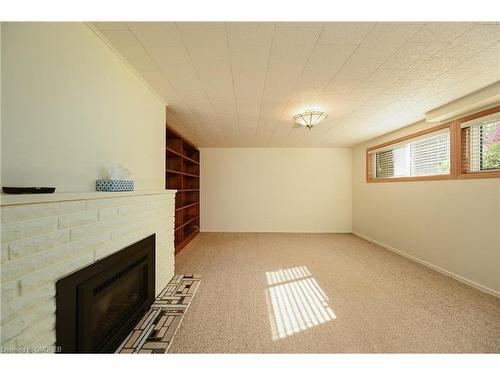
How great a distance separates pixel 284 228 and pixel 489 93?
13.5ft

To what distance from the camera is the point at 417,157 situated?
3.23 metres

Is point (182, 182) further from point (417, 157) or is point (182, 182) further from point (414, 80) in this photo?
point (417, 157)

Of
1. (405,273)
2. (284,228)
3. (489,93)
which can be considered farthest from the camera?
(284,228)

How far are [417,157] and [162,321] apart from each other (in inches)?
168

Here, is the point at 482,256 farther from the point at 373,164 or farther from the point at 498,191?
the point at 373,164

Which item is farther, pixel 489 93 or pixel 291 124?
pixel 291 124

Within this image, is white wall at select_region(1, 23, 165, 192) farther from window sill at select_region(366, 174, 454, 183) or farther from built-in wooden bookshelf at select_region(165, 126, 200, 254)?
window sill at select_region(366, 174, 454, 183)

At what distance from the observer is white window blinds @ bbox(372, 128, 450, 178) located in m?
2.77

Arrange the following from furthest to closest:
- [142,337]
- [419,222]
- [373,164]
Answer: [373,164]
[419,222]
[142,337]

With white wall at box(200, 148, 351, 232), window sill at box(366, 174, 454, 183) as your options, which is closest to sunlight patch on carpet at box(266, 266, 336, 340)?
window sill at box(366, 174, 454, 183)

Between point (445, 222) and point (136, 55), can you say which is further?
point (445, 222)

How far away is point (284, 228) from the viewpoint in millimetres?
5168

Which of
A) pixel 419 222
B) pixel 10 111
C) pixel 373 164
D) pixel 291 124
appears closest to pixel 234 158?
pixel 291 124

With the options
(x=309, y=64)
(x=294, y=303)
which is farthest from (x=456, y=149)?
(x=294, y=303)
